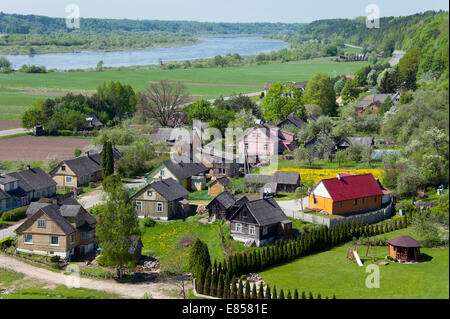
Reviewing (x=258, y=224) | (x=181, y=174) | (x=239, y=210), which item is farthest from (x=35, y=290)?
(x=181, y=174)

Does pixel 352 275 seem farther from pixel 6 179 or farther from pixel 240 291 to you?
pixel 6 179

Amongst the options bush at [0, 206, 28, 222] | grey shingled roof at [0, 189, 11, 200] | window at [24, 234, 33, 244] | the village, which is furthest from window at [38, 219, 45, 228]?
grey shingled roof at [0, 189, 11, 200]

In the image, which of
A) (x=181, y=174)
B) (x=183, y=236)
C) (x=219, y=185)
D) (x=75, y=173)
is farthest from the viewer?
(x=75, y=173)

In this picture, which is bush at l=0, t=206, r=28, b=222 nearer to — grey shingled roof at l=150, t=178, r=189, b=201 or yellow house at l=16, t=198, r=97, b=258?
yellow house at l=16, t=198, r=97, b=258

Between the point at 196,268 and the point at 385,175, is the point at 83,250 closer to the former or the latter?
the point at 196,268

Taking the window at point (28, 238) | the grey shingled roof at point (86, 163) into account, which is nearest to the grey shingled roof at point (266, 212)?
the window at point (28, 238)

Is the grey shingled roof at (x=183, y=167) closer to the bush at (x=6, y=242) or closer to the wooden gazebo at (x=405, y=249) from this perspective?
the bush at (x=6, y=242)
